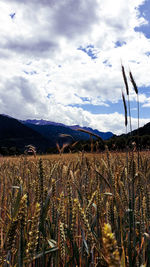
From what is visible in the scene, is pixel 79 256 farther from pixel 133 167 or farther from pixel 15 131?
pixel 15 131

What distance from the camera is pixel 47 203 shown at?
88 centimetres

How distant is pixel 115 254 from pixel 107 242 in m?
0.03

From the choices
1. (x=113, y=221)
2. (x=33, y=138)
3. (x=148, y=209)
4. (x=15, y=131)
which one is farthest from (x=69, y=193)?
(x=15, y=131)

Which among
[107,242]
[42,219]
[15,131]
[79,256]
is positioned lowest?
[79,256]

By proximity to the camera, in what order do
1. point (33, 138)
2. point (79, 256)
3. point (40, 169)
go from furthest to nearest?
point (33, 138) < point (79, 256) < point (40, 169)

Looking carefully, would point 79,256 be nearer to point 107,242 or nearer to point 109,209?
point 109,209

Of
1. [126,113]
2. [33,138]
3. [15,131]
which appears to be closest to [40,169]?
[126,113]

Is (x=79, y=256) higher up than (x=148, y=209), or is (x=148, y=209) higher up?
(x=148, y=209)

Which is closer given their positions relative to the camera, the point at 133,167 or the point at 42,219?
the point at 42,219

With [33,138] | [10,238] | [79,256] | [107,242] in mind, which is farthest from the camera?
[33,138]

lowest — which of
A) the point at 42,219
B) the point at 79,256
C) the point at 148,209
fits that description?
Result: the point at 79,256

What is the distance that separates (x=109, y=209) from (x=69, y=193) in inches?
16.5

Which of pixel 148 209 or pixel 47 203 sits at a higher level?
pixel 47 203

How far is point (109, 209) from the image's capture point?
136 centimetres
